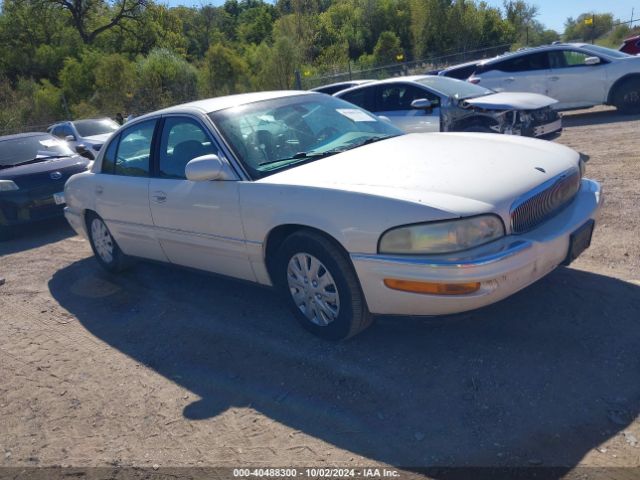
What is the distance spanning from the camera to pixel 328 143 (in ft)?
14.9

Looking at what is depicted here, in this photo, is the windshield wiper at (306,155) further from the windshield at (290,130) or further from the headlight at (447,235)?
the headlight at (447,235)

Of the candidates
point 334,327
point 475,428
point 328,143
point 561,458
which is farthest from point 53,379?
point 561,458

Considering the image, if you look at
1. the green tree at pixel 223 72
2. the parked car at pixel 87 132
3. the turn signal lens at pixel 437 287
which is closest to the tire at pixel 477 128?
the turn signal lens at pixel 437 287

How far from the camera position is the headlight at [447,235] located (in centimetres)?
325

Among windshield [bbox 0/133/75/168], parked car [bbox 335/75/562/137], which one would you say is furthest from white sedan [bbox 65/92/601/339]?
windshield [bbox 0/133/75/168]

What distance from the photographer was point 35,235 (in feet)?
28.6

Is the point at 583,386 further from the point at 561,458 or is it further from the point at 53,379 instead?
the point at 53,379

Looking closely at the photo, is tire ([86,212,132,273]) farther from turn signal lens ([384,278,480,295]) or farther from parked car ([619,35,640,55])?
parked car ([619,35,640,55])

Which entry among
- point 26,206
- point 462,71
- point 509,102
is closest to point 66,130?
point 26,206

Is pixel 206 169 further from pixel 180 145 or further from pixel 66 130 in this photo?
pixel 66 130

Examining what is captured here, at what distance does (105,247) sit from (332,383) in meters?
3.37

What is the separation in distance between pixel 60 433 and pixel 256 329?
4.72 feet

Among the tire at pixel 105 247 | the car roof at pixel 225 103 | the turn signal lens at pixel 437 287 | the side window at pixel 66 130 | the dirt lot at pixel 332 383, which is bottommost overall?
the dirt lot at pixel 332 383

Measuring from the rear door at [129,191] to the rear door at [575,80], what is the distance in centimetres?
935
